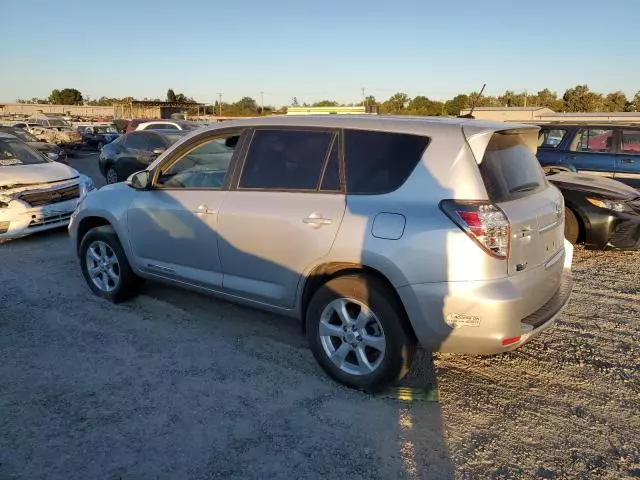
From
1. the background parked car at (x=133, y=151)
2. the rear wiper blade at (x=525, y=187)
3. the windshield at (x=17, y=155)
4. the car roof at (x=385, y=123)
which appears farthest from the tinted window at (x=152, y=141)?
the rear wiper blade at (x=525, y=187)

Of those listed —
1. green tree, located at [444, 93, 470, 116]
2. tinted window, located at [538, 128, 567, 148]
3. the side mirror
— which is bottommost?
the side mirror

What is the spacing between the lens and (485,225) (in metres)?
2.90

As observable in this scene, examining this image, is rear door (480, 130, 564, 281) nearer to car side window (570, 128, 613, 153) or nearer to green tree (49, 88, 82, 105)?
car side window (570, 128, 613, 153)

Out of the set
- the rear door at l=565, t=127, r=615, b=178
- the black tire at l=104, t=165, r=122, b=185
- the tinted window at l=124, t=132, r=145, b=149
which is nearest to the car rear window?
the rear door at l=565, t=127, r=615, b=178

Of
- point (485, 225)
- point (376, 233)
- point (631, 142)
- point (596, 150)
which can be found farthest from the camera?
point (596, 150)

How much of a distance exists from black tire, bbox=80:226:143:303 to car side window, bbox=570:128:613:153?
7621 mm

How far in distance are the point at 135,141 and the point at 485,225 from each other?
1153 centimetres

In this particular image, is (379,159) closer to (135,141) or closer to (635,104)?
(135,141)

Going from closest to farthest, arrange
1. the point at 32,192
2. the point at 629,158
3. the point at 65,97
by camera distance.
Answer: the point at 32,192
the point at 629,158
the point at 65,97

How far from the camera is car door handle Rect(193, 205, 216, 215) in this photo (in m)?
4.05

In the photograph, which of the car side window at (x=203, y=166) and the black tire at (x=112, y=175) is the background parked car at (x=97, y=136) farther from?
the car side window at (x=203, y=166)

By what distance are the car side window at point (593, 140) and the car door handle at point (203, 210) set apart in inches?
286

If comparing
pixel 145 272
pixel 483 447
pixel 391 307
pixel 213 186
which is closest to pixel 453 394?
pixel 483 447

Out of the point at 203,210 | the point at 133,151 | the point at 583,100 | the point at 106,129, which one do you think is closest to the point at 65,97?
the point at 106,129
